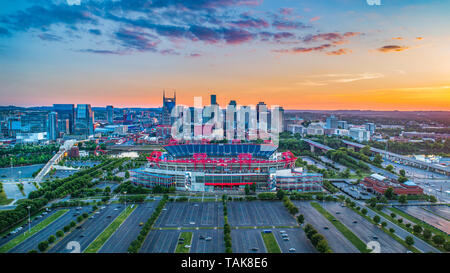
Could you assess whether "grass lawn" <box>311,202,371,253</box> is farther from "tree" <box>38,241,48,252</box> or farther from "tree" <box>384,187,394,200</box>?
"tree" <box>38,241,48,252</box>

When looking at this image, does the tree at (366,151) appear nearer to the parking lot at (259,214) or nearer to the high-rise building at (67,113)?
the parking lot at (259,214)

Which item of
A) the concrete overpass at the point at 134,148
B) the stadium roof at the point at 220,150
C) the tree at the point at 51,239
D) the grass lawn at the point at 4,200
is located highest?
the stadium roof at the point at 220,150

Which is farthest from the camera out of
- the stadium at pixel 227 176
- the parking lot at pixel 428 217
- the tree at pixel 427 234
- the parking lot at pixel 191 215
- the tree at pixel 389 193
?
the stadium at pixel 227 176

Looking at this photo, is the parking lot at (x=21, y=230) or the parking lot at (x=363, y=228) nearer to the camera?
the parking lot at (x=363, y=228)

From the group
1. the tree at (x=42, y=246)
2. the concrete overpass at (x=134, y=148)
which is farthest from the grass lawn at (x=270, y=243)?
the concrete overpass at (x=134, y=148)

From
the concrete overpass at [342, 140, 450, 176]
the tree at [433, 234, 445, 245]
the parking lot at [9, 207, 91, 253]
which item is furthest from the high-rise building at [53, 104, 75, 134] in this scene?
the tree at [433, 234, 445, 245]
